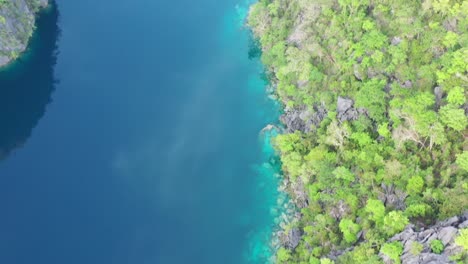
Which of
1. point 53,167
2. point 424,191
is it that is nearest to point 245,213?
point 424,191

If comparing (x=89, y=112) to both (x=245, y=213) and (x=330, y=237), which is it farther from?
(x=330, y=237)

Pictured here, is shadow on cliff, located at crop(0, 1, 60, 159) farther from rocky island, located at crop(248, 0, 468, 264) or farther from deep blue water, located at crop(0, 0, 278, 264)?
rocky island, located at crop(248, 0, 468, 264)

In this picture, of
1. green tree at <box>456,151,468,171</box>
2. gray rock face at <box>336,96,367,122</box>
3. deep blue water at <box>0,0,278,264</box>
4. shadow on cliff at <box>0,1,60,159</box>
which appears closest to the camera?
green tree at <box>456,151,468,171</box>

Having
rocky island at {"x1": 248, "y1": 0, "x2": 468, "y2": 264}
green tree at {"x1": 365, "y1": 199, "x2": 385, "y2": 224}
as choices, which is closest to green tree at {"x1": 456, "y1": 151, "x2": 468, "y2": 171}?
rocky island at {"x1": 248, "y1": 0, "x2": 468, "y2": 264}

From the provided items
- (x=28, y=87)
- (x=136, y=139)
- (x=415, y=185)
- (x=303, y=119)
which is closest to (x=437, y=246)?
(x=415, y=185)

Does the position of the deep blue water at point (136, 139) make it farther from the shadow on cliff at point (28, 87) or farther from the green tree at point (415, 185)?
the green tree at point (415, 185)
